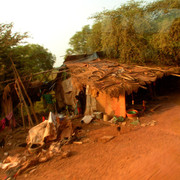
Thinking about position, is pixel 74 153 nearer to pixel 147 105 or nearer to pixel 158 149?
pixel 158 149

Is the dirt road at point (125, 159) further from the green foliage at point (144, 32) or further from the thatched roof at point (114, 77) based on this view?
the green foliage at point (144, 32)

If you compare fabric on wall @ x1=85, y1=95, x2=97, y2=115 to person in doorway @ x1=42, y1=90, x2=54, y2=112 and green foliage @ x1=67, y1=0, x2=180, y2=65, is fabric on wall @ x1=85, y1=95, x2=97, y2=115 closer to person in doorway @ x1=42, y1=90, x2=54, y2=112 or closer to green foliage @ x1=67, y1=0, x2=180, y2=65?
person in doorway @ x1=42, y1=90, x2=54, y2=112

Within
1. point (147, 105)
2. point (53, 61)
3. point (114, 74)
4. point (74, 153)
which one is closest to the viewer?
point (74, 153)

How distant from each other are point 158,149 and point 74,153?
307cm

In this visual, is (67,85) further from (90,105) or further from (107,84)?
(107,84)

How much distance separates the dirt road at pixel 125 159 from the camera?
394 cm

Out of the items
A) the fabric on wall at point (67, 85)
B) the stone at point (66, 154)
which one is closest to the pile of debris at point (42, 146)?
the stone at point (66, 154)

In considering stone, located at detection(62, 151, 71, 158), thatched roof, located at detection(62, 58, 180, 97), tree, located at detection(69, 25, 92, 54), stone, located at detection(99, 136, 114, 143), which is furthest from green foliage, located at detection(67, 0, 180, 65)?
stone, located at detection(62, 151, 71, 158)

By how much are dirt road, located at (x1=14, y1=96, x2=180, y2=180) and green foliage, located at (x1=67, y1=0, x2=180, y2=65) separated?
640cm

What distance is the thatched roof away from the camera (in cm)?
758

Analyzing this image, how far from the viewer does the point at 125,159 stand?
4598 mm

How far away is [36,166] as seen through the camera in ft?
15.9

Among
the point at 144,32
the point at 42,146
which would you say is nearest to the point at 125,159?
the point at 42,146

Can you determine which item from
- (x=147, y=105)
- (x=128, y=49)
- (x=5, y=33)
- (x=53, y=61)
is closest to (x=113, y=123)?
(x=147, y=105)
